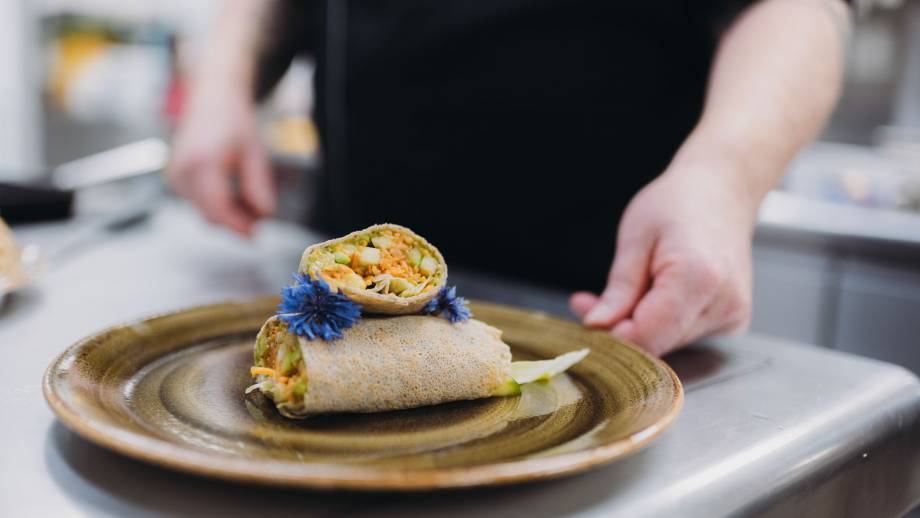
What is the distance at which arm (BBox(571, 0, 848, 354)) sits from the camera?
0.88 m

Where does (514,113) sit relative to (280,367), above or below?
above

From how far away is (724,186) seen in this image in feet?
3.12

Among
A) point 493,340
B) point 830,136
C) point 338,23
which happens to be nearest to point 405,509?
point 493,340

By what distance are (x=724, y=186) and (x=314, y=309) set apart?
508 mm

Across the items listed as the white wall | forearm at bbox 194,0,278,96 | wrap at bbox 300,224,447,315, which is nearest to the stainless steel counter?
wrap at bbox 300,224,447,315

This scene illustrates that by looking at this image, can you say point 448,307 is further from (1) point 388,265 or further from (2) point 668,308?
(2) point 668,308

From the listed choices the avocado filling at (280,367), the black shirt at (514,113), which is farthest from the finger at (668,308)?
the black shirt at (514,113)

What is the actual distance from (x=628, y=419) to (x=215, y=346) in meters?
0.42

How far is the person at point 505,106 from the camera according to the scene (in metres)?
1.16

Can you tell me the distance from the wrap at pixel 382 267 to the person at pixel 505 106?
0.41m

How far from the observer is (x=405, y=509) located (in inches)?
20.6

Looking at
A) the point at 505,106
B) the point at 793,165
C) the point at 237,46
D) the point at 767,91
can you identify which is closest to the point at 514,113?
the point at 505,106

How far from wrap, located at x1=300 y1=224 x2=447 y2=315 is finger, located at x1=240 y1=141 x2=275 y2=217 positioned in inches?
28.3

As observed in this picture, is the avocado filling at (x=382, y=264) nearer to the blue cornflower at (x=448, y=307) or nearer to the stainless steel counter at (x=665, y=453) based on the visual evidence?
the blue cornflower at (x=448, y=307)
